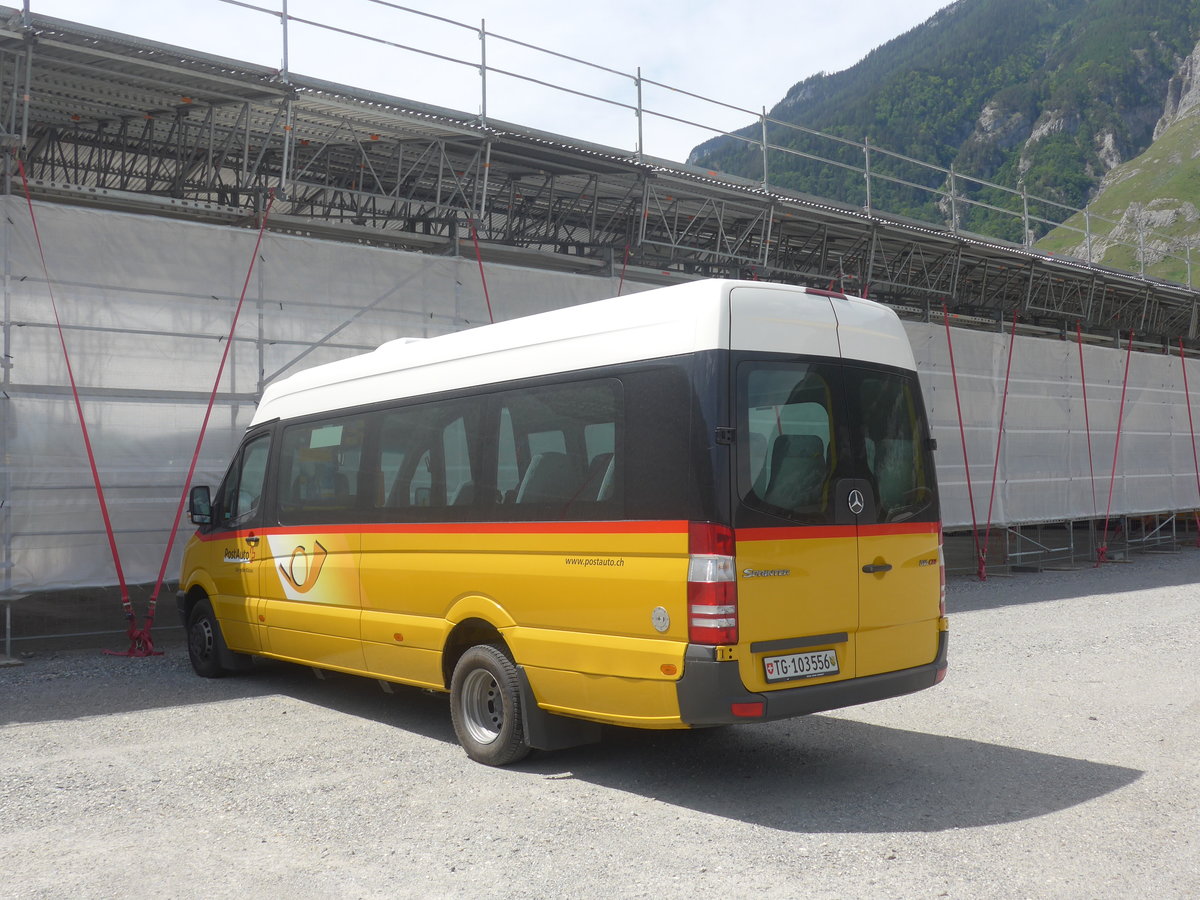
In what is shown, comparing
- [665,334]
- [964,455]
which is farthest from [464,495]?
[964,455]

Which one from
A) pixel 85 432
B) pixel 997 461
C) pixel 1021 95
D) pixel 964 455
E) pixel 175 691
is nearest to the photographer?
pixel 175 691

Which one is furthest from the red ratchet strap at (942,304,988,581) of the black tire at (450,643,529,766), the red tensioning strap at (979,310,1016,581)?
the black tire at (450,643,529,766)

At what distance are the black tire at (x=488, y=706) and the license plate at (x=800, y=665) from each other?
4.65 feet

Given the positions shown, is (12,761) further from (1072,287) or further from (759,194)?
(1072,287)

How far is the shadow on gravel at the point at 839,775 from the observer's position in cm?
509

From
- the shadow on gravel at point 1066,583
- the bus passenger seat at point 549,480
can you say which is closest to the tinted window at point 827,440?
the bus passenger seat at point 549,480

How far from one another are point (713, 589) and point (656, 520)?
1.46 ft

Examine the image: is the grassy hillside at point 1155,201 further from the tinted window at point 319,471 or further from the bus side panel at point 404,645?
the bus side panel at point 404,645

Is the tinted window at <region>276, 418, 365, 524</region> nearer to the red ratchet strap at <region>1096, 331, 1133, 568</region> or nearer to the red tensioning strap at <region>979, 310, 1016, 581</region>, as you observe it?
the red tensioning strap at <region>979, 310, 1016, 581</region>

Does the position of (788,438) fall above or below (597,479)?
above

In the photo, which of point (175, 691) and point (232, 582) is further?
point (232, 582)

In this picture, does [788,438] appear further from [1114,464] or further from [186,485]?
[1114,464]

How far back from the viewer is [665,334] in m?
5.39

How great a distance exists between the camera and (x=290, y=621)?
801 cm
